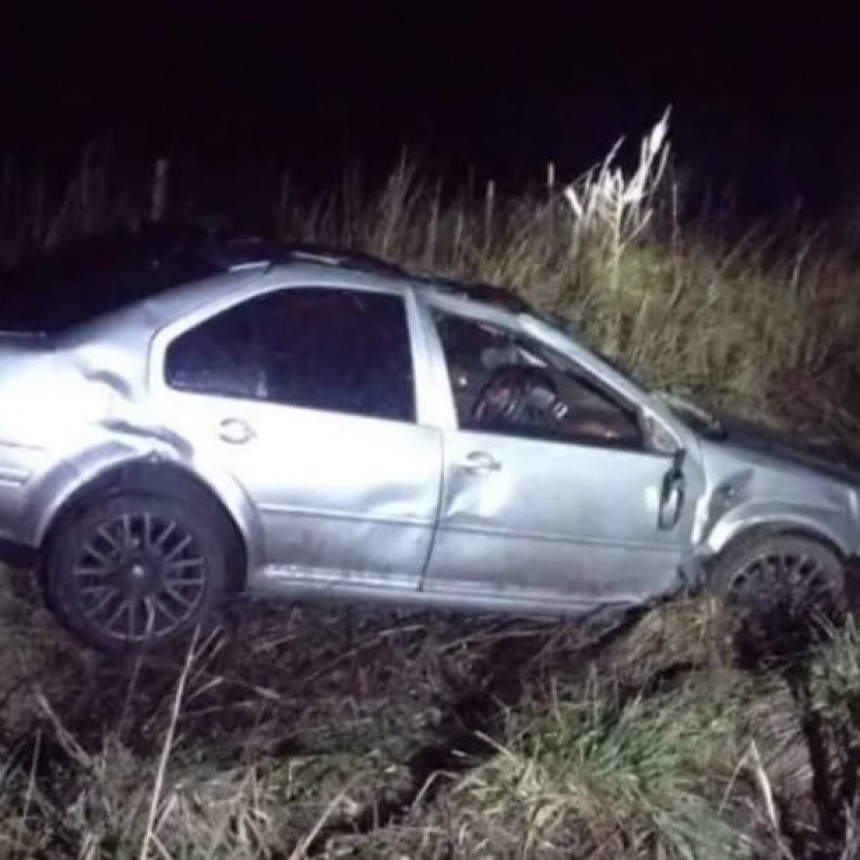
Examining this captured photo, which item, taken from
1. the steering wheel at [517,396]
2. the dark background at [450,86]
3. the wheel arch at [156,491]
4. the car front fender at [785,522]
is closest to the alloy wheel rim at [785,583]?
the car front fender at [785,522]

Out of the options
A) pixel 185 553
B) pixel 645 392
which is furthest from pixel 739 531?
pixel 185 553

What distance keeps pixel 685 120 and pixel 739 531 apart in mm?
14356

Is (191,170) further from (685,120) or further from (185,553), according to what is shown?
(185,553)

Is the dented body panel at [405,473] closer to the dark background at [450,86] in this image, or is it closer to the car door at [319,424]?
the car door at [319,424]

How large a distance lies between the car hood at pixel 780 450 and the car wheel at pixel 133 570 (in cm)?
213

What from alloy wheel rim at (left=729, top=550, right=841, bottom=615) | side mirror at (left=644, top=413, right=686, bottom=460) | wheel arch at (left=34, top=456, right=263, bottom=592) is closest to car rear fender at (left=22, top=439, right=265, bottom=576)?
wheel arch at (left=34, top=456, right=263, bottom=592)

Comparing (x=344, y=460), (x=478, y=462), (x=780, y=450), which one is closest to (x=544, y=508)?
(x=478, y=462)

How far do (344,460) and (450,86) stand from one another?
15.5 metres

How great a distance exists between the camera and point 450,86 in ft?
77.9

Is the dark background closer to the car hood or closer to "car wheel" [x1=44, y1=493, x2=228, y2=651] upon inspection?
the car hood

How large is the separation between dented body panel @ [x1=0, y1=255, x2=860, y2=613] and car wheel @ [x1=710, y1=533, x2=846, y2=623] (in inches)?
2.3

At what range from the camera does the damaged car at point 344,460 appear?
8391 mm

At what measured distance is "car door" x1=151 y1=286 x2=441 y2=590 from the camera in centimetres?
848

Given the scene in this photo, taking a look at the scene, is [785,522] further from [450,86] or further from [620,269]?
[450,86]
